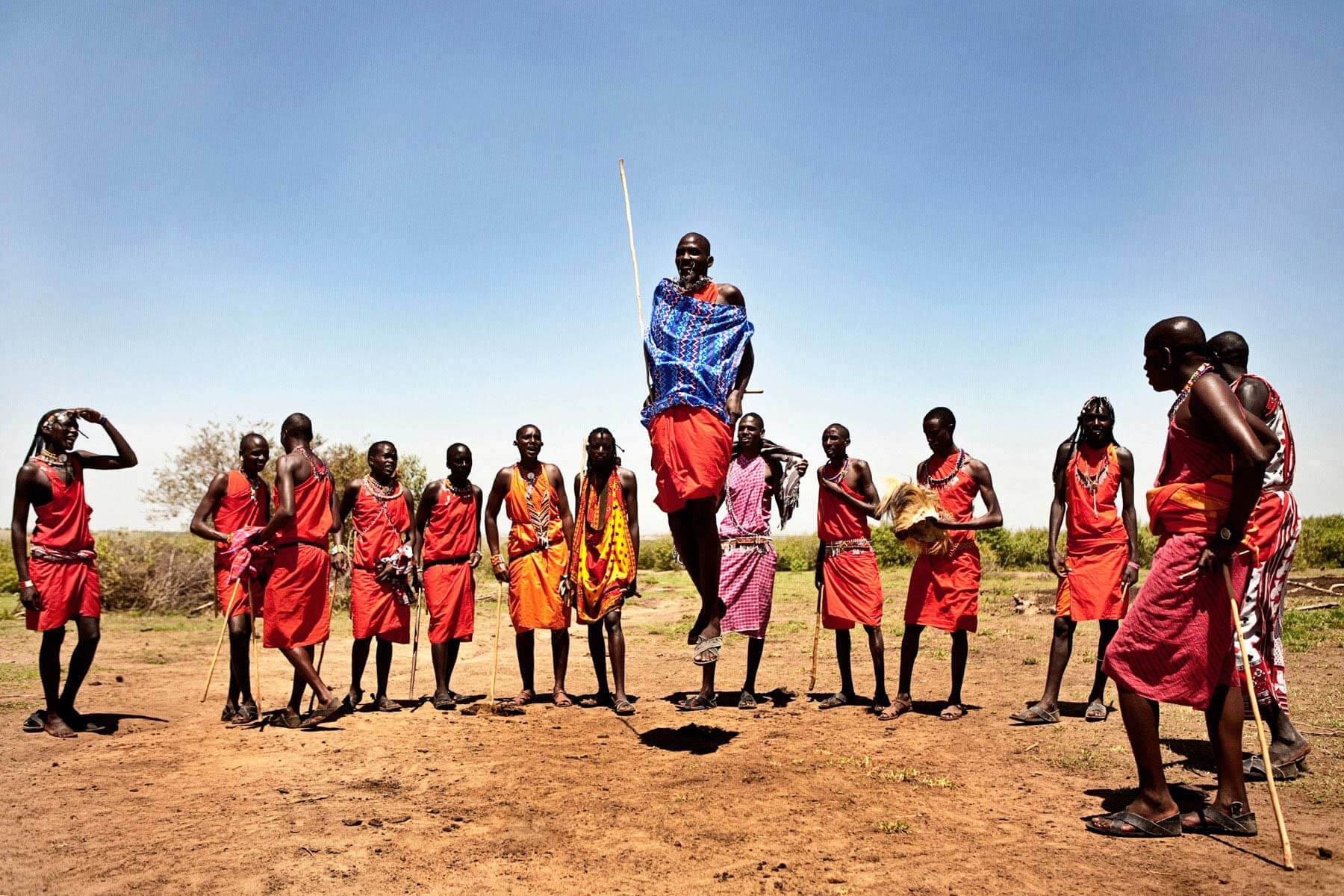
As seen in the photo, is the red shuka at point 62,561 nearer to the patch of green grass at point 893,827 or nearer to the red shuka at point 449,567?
the red shuka at point 449,567

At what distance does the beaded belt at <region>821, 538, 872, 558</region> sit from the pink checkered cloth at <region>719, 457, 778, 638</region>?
0.55 m

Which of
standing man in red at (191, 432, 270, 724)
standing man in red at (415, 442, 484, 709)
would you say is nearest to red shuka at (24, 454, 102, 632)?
standing man in red at (191, 432, 270, 724)

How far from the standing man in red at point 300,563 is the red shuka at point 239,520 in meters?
0.25

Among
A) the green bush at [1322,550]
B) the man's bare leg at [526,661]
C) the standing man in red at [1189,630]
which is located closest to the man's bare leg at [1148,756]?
the standing man in red at [1189,630]

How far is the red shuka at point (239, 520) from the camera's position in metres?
7.82

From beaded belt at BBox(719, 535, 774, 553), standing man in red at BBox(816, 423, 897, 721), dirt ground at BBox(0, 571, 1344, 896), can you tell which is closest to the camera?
dirt ground at BBox(0, 571, 1344, 896)

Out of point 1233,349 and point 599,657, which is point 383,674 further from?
point 1233,349

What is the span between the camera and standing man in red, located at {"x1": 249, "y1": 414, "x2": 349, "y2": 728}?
24.5 ft

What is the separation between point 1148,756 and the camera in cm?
439

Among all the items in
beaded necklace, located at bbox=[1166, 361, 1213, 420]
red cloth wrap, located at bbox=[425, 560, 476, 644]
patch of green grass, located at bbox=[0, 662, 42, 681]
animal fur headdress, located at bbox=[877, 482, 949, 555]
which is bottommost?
patch of green grass, located at bbox=[0, 662, 42, 681]

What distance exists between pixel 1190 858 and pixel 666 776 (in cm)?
282

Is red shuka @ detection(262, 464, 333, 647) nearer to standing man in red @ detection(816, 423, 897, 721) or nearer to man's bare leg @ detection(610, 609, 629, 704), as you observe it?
man's bare leg @ detection(610, 609, 629, 704)

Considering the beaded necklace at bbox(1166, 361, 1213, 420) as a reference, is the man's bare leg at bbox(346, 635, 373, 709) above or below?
below

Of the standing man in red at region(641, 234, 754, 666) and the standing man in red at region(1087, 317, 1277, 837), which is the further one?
the standing man in red at region(641, 234, 754, 666)
